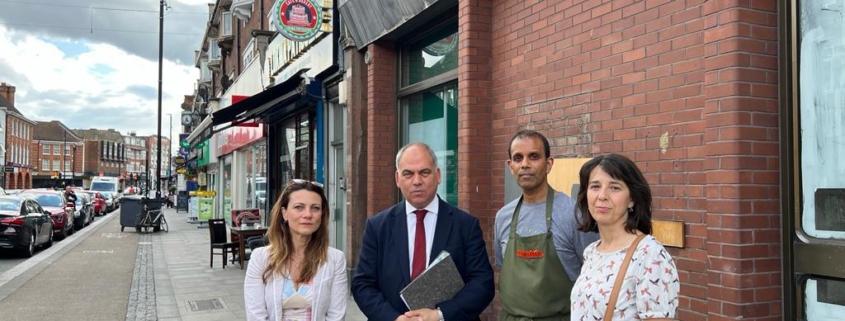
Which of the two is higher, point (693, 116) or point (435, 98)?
point (435, 98)

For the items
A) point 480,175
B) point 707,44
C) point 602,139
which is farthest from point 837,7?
point 480,175

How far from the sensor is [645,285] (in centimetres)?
212

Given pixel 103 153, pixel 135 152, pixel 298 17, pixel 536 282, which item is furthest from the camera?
pixel 135 152

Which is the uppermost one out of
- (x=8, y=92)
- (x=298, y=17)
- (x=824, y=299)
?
→ (x=8, y=92)

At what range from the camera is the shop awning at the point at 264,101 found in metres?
10.7

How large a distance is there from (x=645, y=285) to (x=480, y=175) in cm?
379

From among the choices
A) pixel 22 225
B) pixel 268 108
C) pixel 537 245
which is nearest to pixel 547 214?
pixel 537 245

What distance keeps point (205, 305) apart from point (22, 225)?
8586mm

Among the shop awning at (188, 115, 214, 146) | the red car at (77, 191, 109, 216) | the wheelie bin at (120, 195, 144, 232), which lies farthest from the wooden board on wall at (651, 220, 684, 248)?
the red car at (77, 191, 109, 216)

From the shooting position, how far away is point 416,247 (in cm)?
311

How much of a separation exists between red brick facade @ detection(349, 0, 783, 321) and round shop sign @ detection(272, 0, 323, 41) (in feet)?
17.1

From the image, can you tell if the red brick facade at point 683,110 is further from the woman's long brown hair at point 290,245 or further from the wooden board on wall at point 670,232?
the woman's long brown hair at point 290,245

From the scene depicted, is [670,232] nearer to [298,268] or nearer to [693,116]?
[693,116]

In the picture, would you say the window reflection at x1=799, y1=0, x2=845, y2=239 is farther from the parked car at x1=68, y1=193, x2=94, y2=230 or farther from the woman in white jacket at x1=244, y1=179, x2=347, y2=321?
the parked car at x1=68, y1=193, x2=94, y2=230
